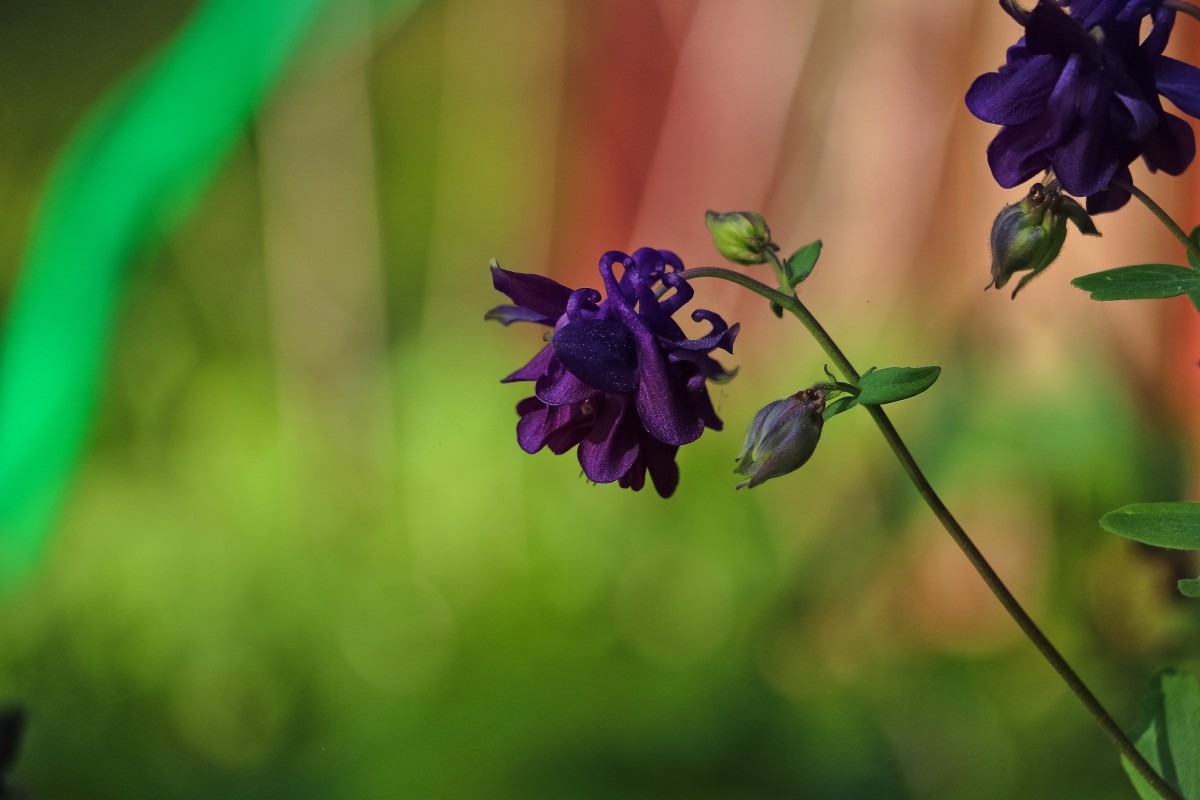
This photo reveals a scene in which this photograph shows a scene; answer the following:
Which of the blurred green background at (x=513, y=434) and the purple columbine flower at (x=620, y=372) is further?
the blurred green background at (x=513, y=434)

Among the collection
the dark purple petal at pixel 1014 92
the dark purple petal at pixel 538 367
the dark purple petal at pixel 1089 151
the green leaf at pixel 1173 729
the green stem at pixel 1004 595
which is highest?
the dark purple petal at pixel 1014 92

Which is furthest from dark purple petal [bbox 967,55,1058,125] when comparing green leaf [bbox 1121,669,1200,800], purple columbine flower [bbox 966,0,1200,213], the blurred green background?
the blurred green background

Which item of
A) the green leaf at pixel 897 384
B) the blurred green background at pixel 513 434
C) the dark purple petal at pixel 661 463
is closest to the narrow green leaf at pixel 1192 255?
the green leaf at pixel 897 384

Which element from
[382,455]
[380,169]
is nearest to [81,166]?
[380,169]

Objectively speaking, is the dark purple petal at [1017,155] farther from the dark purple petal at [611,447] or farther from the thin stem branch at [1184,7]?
the dark purple petal at [611,447]

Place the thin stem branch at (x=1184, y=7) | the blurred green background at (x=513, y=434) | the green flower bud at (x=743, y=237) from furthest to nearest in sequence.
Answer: the blurred green background at (x=513, y=434), the green flower bud at (x=743, y=237), the thin stem branch at (x=1184, y=7)

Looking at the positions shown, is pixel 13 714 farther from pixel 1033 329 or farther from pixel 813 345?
pixel 1033 329

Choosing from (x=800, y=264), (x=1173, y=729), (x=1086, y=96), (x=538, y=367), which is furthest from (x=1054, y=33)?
(x=1173, y=729)
